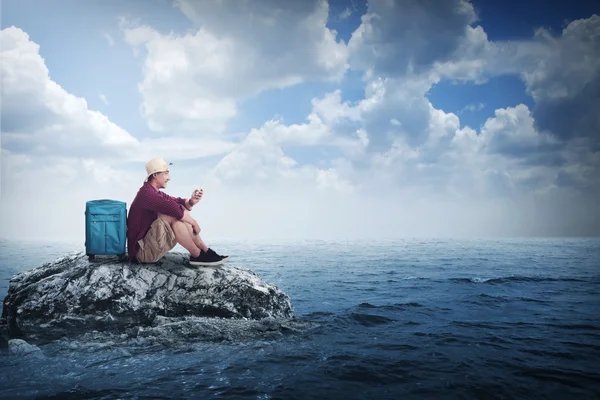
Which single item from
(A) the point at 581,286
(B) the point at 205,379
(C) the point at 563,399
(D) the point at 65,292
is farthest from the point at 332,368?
(A) the point at 581,286

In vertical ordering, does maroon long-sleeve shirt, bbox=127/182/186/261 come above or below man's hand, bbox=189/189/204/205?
below

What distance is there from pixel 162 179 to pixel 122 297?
2.66m

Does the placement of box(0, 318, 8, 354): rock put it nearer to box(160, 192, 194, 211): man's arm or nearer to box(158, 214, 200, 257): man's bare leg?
box(158, 214, 200, 257): man's bare leg

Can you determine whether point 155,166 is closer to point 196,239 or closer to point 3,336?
point 196,239

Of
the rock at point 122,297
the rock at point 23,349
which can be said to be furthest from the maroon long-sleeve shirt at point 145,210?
the rock at point 23,349

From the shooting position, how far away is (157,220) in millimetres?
7566

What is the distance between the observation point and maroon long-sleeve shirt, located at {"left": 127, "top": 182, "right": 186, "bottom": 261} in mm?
7383

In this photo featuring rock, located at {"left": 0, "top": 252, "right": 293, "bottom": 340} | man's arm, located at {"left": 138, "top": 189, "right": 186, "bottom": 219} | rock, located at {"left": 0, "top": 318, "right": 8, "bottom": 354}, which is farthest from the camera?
man's arm, located at {"left": 138, "top": 189, "right": 186, "bottom": 219}

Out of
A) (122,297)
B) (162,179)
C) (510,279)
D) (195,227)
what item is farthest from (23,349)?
(510,279)

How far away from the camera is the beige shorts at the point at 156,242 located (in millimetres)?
7561

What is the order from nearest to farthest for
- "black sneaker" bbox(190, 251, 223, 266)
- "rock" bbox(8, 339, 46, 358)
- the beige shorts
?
"rock" bbox(8, 339, 46, 358) < the beige shorts < "black sneaker" bbox(190, 251, 223, 266)

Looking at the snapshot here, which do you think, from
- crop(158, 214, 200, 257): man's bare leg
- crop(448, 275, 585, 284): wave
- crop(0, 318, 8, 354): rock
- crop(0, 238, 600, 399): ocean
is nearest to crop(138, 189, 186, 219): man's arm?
crop(158, 214, 200, 257): man's bare leg

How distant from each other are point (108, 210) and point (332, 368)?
585 cm

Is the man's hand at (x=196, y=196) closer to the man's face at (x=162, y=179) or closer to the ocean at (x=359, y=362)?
the man's face at (x=162, y=179)
